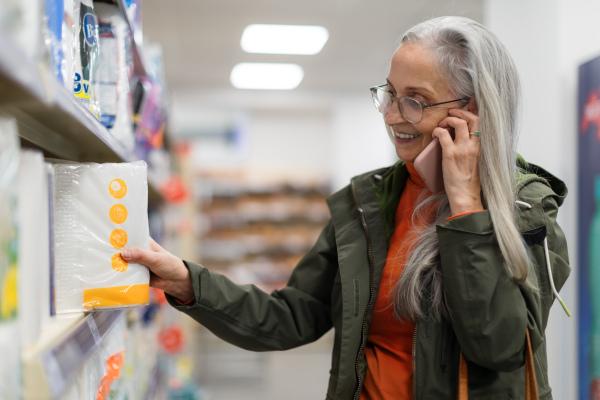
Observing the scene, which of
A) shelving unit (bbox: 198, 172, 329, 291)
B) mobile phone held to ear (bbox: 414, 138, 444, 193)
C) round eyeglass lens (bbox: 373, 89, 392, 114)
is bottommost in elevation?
shelving unit (bbox: 198, 172, 329, 291)

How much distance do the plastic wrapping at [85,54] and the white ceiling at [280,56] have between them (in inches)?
97.7

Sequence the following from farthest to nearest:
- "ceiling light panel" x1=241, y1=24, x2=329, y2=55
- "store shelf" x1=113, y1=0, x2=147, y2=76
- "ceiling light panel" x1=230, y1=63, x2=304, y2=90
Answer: "ceiling light panel" x1=230, y1=63, x2=304, y2=90
"ceiling light panel" x1=241, y1=24, x2=329, y2=55
"store shelf" x1=113, y1=0, x2=147, y2=76

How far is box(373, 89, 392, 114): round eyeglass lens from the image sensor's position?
1.53 metres

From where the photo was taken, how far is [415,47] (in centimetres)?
142

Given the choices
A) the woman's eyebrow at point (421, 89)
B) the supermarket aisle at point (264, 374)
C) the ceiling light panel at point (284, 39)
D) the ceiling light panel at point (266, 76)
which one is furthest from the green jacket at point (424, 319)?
the ceiling light panel at point (266, 76)

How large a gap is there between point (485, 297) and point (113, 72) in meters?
1.18

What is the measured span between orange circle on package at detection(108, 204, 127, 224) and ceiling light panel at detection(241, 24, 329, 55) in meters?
4.31

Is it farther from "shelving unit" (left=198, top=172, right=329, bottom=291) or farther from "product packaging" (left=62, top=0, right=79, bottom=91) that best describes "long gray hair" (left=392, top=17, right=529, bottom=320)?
"shelving unit" (left=198, top=172, right=329, bottom=291)

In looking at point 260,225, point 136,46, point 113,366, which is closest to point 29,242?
point 113,366

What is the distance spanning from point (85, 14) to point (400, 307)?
1115mm

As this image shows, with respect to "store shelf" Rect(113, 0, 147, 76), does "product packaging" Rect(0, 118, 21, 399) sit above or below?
below

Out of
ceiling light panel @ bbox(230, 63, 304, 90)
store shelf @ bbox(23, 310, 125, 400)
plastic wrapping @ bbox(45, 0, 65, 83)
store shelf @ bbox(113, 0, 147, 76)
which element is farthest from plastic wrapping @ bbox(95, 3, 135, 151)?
ceiling light panel @ bbox(230, 63, 304, 90)

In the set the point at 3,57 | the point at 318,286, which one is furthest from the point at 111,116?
the point at 3,57

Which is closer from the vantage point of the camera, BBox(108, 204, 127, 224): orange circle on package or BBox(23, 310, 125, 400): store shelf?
BBox(23, 310, 125, 400): store shelf
